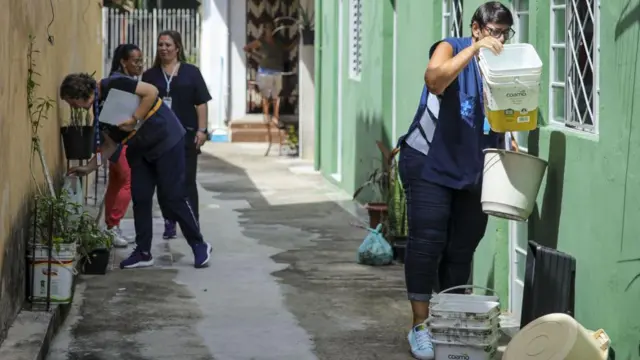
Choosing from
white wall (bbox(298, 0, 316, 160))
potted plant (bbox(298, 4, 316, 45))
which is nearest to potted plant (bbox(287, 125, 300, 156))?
white wall (bbox(298, 0, 316, 160))

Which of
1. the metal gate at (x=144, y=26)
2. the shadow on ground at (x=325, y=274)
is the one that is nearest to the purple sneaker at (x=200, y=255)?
the shadow on ground at (x=325, y=274)

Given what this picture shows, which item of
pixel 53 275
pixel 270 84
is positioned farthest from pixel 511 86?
pixel 270 84

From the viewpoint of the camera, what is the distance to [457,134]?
662 cm

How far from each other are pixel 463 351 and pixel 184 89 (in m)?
4.82

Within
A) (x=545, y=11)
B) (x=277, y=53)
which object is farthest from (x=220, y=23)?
(x=545, y=11)

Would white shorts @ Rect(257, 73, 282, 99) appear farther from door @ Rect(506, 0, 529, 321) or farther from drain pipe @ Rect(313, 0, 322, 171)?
door @ Rect(506, 0, 529, 321)

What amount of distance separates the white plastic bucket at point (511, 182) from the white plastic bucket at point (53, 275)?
266cm

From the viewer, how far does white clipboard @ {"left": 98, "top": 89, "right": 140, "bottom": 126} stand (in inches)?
357

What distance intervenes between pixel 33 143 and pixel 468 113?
2.90 m

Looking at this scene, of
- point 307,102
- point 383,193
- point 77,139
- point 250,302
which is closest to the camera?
point 250,302

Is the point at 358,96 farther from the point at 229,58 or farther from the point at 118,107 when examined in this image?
the point at 229,58

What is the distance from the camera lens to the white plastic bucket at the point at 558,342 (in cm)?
560

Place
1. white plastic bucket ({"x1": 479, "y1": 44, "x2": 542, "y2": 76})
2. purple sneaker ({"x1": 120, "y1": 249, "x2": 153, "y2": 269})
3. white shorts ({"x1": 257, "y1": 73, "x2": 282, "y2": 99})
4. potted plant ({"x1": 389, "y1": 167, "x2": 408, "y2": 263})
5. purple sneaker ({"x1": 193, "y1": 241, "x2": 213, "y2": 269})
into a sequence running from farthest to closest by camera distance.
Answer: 1. white shorts ({"x1": 257, "y1": 73, "x2": 282, "y2": 99})
2. potted plant ({"x1": 389, "y1": 167, "x2": 408, "y2": 263})
3. purple sneaker ({"x1": 193, "y1": 241, "x2": 213, "y2": 269})
4. purple sneaker ({"x1": 120, "y1": 249, "x2": 153, "y2": 269})
5. white plastic bucket ({"x1": 479, "y1": 44, "x2": 542, "y2": 76})

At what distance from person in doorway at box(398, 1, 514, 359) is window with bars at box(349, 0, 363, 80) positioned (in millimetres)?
7674
